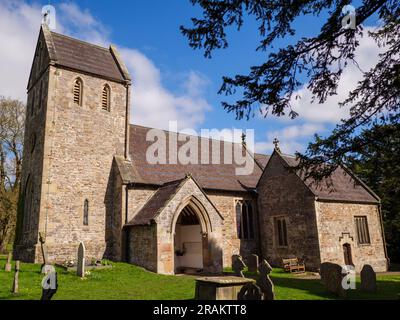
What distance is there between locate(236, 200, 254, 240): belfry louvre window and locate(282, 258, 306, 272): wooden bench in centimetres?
367

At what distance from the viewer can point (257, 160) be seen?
92.5 ft

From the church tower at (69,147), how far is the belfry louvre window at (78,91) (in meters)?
0.06

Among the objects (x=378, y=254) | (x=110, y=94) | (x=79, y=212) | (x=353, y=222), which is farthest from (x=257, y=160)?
(x=79, y=212)

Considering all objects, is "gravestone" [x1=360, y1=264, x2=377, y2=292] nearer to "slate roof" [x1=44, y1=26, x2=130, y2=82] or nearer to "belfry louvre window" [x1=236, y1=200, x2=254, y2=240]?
"belfry louvre window" [x1=236, y1=200, x2=254, y2=240]

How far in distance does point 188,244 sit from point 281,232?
5937 millimetres

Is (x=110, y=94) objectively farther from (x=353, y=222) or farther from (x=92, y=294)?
(x=353, y=222)

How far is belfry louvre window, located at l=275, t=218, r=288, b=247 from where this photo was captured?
69.9 ft

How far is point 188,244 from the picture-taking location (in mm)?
22125

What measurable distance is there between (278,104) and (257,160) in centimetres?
2095

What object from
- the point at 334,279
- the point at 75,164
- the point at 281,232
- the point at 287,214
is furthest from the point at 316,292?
the point at 75,164

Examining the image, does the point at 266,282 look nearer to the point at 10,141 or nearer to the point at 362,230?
the point at 362,230

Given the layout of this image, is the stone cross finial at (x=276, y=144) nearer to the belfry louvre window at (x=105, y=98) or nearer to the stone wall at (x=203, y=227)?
the stone wall at (x=203, y=227)

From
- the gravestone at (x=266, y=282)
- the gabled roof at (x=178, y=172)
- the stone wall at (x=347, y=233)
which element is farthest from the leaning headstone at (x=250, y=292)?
the gabled roof at (x=178, y=172)

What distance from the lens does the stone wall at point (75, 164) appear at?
1788 centimetres
